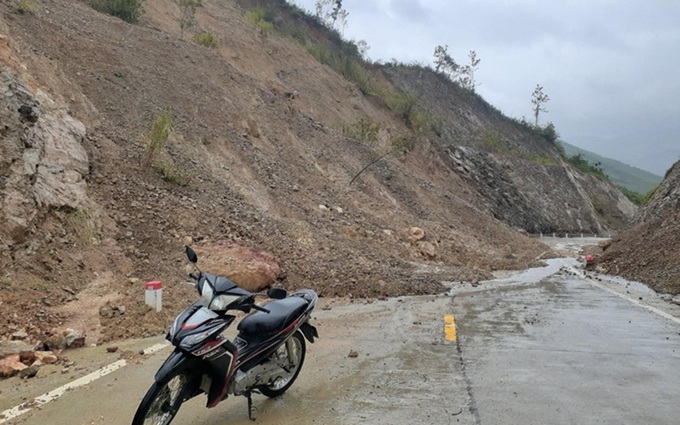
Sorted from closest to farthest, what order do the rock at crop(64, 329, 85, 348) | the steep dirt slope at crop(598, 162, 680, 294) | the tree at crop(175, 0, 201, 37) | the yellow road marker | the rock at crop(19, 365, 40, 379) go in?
the rock at crop(19, 365, 40, 379)
the rock at crop(64, 329, 85, 348)
the yellow road marker
the steep dirt slope at crop(598, 162, 680, 294)
the tree at crop(175, 0, 201, 37)

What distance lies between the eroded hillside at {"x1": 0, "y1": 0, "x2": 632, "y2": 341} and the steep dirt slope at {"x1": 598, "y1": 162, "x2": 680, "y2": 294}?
377 cm

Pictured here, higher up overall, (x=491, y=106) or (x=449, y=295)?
(x=491, y=106)

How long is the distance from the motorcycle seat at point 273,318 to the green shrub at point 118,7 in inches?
850

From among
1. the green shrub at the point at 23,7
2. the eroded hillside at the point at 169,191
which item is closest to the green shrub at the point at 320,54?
the eroded hillside at the point at 169,191

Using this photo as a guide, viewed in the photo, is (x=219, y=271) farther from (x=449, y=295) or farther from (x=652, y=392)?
(x=652, y=392)

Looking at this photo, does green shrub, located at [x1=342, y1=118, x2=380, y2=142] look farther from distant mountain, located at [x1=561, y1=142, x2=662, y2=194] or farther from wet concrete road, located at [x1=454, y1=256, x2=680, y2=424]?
distant mountain, located at [x1=561, y1=142, x2=662, y2=194]

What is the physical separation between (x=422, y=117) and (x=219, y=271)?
35637 millimetres

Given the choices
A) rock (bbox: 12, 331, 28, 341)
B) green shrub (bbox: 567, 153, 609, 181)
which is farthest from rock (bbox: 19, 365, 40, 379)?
green shrub (bbox: 567, 153, 609, 181)

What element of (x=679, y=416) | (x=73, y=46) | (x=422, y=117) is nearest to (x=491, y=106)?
(x=422, y=117)

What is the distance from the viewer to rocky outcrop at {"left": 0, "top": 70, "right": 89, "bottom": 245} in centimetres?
833

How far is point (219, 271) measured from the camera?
9.66 meters

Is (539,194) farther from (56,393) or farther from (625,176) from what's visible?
(625,176)

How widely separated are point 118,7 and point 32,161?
15.6 m

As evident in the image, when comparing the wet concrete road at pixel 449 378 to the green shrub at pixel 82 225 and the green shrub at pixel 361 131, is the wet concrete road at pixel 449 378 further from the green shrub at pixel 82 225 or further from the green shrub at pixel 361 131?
the green shrub at pixel 361 131
